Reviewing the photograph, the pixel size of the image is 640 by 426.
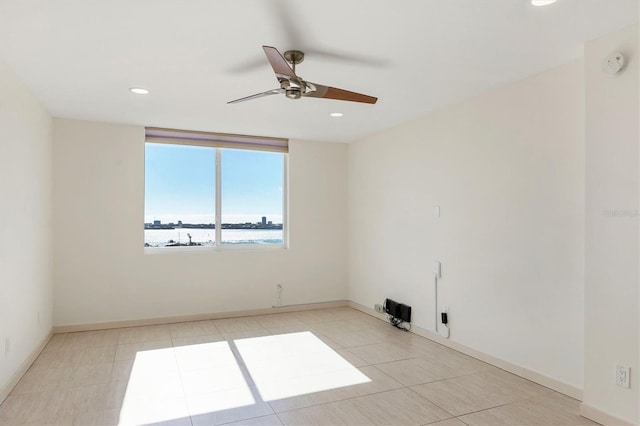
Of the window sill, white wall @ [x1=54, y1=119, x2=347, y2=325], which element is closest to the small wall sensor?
white wall @ [x1=54, y1=119, x2=347, y2=325]

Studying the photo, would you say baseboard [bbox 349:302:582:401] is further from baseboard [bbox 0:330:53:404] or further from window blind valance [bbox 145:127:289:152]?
baseboard [bbox 0:330:53:404]

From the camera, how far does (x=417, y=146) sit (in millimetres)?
4359

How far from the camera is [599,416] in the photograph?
2408 millimetres

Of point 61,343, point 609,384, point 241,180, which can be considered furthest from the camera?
point 241,180

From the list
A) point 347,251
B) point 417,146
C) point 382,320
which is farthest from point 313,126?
point 382,320

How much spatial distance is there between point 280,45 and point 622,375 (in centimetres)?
288

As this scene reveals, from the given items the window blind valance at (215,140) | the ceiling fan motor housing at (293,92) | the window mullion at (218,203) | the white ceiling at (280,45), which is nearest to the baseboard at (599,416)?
the white ceiling at (280,45)

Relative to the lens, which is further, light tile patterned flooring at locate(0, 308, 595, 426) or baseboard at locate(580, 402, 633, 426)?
light tile patterned flooring at locate(0, 308, 595, 426)

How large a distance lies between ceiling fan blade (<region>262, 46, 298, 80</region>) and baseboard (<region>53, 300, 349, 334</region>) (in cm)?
355

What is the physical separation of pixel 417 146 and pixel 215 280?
9.79ft

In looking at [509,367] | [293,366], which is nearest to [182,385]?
[293,366]

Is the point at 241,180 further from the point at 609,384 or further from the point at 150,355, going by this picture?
the point at 609,384

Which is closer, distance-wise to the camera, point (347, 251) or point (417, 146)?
point (417, 146)

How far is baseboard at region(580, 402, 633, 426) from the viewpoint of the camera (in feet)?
7.59
